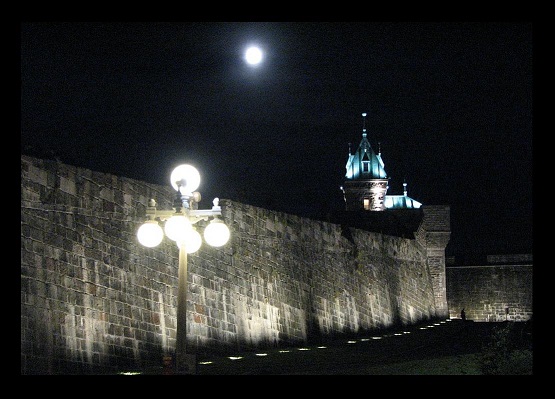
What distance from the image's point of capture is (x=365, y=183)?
339 feet

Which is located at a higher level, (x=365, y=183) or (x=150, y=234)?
(x=365, y=183)

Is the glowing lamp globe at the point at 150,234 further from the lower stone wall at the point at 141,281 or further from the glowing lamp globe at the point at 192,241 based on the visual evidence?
the lower stone wall at the point at 141,281

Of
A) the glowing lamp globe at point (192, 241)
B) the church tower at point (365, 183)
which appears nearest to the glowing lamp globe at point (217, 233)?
the glowing lamp globe at point (192, 241)

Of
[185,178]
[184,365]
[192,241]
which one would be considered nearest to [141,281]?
[192,241]

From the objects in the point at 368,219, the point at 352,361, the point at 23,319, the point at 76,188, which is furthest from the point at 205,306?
the point at 368,219

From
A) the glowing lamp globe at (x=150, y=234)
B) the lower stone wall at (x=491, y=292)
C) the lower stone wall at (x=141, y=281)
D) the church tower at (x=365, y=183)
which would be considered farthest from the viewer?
the church tower at (x=365, y=183)

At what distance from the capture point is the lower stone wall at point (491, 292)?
183ft

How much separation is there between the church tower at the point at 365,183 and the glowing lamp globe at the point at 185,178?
8939 centimetres

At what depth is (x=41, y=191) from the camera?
16.0m

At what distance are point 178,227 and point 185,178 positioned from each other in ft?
2.10

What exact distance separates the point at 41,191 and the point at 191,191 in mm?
3720

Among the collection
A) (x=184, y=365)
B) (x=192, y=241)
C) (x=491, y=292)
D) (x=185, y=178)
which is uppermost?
(x=491, y=292)

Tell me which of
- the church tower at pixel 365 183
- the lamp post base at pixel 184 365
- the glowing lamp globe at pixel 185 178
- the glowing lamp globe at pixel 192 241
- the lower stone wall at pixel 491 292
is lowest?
the lamp post base at pixel 184 365

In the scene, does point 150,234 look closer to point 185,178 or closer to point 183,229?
point 183,229
